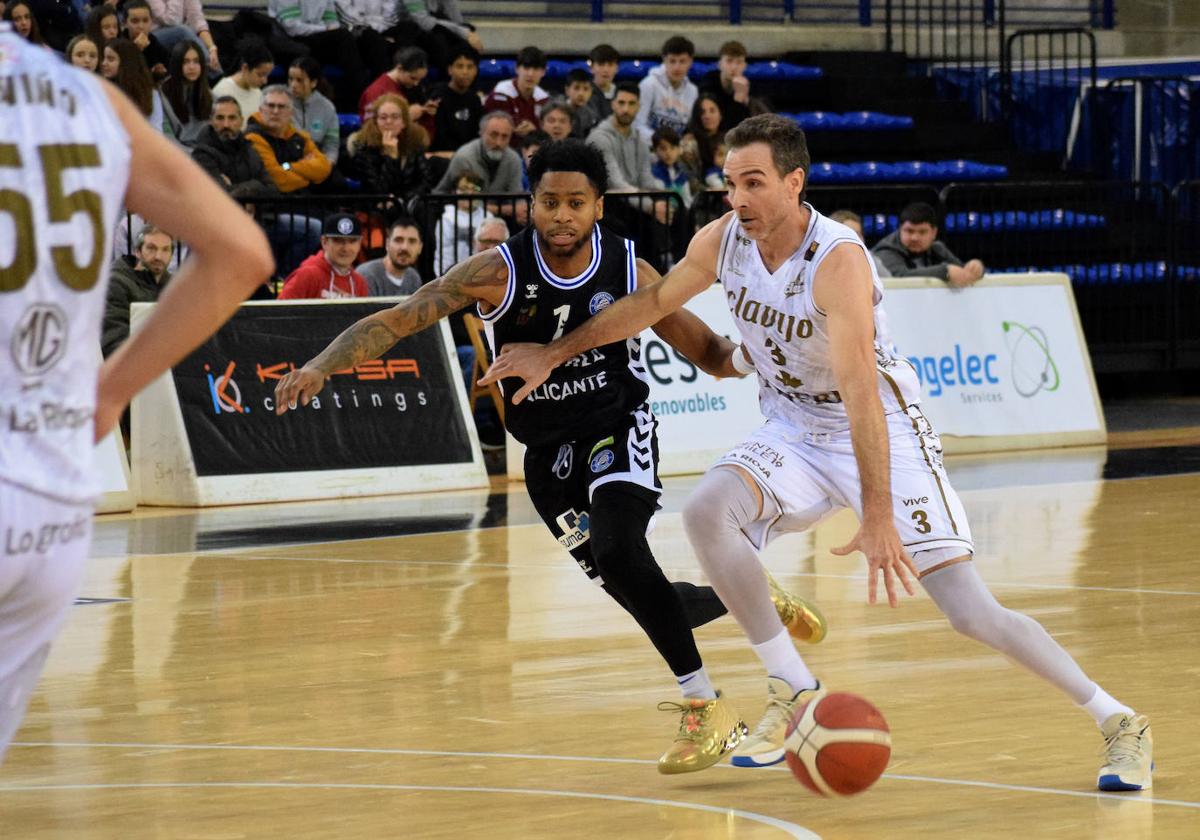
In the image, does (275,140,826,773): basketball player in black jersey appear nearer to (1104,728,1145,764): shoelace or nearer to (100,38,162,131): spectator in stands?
(1104,728,1145,764): shoelace

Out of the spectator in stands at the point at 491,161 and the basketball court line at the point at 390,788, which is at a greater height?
the spectator in stands at the point at 491,161

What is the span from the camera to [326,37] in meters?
18.0

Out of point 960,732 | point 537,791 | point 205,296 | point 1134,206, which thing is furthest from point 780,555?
point 1134,206

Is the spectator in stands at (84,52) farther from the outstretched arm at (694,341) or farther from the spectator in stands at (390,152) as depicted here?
the outstretched arm at (694,341)

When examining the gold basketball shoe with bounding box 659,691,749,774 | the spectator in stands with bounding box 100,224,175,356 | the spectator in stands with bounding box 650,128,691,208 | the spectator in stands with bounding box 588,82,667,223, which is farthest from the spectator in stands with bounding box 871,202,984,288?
the gold basketball shoe with bounding box 659,691,749,774

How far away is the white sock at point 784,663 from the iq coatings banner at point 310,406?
7.66m

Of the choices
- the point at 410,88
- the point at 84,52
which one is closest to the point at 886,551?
the point at 84,52

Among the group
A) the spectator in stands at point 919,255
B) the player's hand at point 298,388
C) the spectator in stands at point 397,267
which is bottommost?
the spectator in stands at point 919,255

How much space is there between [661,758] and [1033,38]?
21.4m

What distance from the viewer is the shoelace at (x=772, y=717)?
5.73 metres

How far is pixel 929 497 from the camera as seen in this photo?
5.60 metres

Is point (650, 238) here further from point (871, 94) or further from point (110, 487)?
point (871, 94)

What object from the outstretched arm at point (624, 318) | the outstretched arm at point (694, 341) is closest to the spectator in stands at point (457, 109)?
the outstretched arm at point (694, 341)

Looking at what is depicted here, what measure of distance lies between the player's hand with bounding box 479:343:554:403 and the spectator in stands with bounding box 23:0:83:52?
409 inches
